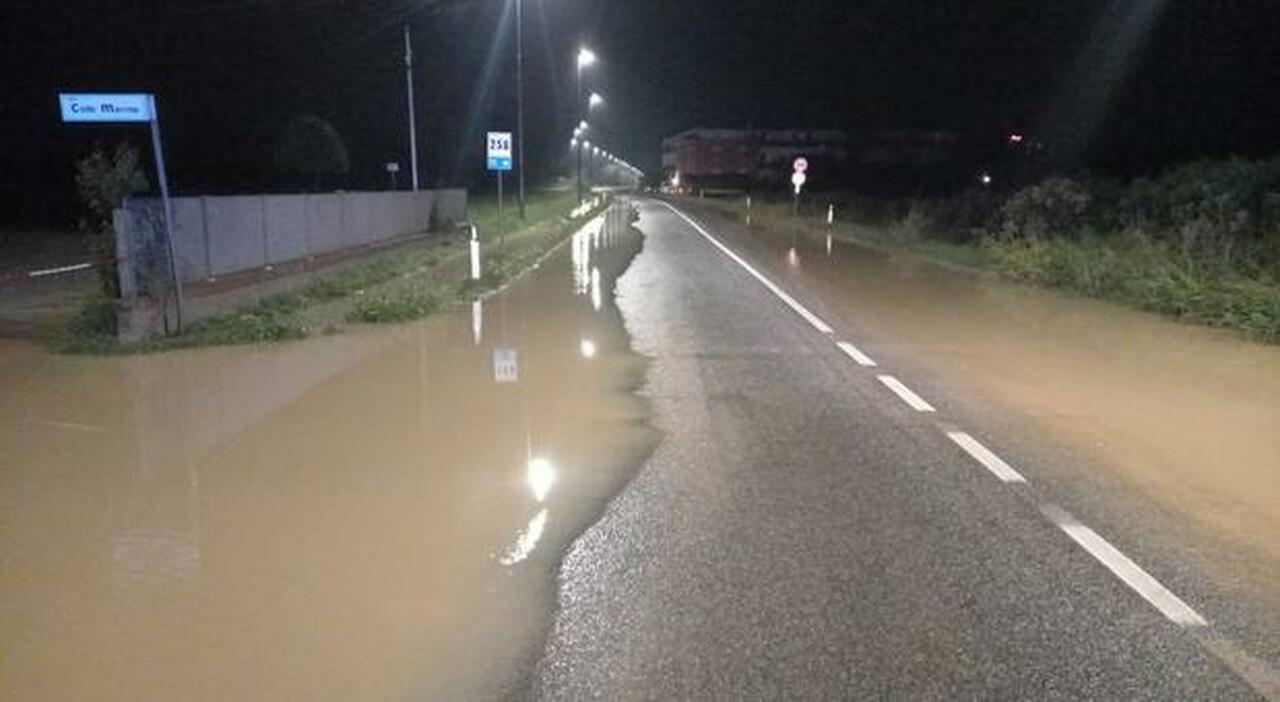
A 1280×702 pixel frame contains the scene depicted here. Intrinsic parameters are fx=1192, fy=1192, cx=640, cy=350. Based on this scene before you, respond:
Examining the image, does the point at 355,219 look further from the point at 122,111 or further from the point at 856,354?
the point at 856,354

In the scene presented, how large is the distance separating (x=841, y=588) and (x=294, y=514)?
3.32 meters

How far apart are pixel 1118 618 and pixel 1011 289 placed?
56.8 ft

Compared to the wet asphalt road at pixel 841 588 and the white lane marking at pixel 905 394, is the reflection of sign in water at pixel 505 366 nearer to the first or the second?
the wet asphalt road at pixel 841 588

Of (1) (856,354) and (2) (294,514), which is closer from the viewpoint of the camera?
(2) (294,514)

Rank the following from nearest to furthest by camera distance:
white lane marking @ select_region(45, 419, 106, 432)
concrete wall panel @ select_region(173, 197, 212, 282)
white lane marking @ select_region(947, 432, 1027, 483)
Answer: white lane marking @ select_region(947, 432, 1027, 483)
white lane marking @ select_region(45, 419, 106, 432)
concrete wall panel @ select_region(173, 197, 212, 282)

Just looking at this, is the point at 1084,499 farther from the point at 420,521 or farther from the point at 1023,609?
the point at 420,521

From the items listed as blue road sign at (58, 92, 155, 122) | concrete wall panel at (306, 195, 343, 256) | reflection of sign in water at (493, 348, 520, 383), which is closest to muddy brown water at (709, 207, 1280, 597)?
reflection of sign in water at (493, 348, 520, 383)

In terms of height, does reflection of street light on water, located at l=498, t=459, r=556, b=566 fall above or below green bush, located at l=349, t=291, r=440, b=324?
above

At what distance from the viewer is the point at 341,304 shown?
18.6 metres

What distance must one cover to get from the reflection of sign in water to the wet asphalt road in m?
2.63

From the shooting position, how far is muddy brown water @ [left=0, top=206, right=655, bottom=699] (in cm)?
504

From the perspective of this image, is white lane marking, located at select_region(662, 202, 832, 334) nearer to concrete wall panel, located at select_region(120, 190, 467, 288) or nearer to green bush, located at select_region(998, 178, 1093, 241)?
green bush, located at select_region(998, 178, 1093, 241)

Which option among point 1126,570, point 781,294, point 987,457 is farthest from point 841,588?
point 781,294

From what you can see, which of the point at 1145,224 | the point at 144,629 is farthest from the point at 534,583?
the point at 1145,224
